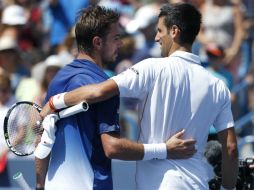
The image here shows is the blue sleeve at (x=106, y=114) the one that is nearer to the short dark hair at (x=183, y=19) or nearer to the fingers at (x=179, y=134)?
the fingers at (x=179, y=134)

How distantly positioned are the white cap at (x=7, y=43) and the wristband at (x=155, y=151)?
541 cm

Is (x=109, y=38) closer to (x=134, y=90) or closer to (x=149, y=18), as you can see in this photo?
(x=134, y=90)

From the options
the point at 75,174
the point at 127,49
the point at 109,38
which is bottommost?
the point at 127,49

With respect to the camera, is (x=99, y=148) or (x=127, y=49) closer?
(x=99, y=148)

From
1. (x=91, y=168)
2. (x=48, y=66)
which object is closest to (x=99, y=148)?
(x=91, y=168)

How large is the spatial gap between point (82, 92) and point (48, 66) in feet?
15.7

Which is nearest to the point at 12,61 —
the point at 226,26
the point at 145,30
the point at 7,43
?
the point at 7,43

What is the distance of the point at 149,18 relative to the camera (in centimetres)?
1021

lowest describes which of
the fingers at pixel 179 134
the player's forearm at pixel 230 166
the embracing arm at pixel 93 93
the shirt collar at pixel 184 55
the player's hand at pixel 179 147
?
the player's forearm at pixel 230 166

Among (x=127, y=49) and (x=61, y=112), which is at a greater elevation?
(x=61, y=112)

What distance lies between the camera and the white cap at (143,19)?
10.2m

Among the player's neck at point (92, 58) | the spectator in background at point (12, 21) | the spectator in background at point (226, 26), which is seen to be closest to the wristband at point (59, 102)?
the player's neck at point (92, 58)

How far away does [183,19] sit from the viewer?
190 inches

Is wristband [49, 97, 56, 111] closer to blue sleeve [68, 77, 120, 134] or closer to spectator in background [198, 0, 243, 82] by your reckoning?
blue sleeve [68, 77, 120, 134]
